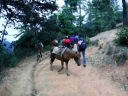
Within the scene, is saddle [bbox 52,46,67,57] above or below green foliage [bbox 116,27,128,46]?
below

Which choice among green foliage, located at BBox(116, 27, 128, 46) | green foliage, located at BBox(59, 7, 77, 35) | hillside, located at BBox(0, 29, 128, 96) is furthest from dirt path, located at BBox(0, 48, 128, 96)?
green foliage, located at BBox(59, 7, 77, 35)

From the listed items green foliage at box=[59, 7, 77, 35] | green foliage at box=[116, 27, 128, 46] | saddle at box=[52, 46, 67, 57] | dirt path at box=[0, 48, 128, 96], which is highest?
green foliage at box=[59, 7, 77, 35]

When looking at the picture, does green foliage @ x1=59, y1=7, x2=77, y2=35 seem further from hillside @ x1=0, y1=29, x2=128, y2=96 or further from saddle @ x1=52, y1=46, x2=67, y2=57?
saddle @ x1=52, y1=46, x2=67, y2=57

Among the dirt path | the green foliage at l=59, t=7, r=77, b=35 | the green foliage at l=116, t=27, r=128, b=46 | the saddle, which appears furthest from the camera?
the green foliage at l=59, t=7, r=77, b=35

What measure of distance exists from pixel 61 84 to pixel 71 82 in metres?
0.66

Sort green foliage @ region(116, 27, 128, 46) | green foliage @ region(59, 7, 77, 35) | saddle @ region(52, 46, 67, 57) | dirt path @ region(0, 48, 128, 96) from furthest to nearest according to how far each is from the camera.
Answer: green foliage @ region(59, 7, 77, 35) → green foliage @ region(116, 27, 128, 46) → saddle @ region(52, 46, 67, 57) → dirt path @ region(0, 48, 128, 96)

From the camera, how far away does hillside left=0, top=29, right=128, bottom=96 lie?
21031mm

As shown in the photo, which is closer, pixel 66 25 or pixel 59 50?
pixel 59 50

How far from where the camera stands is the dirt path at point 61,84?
20953 millimetres

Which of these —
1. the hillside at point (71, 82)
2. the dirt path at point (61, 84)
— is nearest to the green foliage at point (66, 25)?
the hillside at point (71, 82)

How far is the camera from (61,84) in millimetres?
22078

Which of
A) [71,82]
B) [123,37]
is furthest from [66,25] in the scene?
[71,82]

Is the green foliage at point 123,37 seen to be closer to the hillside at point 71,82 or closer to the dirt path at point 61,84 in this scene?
the hillside at point 71,82

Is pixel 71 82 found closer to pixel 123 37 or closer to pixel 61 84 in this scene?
pixel 61 84
